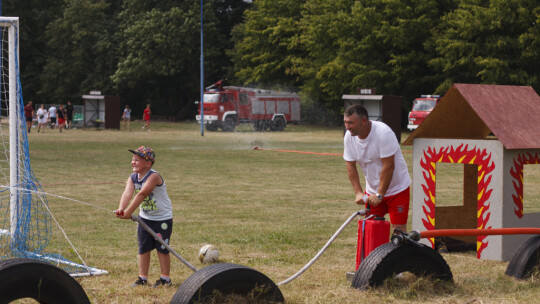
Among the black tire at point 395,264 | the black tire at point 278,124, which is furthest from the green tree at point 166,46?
the black tire at point 395,264

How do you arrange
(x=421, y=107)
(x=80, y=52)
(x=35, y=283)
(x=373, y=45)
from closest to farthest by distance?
(x=35, y=283)
(x=421, y=107)
(x=373, y=45)
(x=80, y=52)

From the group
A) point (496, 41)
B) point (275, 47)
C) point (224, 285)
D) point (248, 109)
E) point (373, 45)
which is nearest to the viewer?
point (224, 285)

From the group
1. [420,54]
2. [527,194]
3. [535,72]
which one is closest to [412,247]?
[527,194]

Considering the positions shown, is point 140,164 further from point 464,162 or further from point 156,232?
point 464,162

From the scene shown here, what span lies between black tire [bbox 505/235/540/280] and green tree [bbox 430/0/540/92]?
40800 mm

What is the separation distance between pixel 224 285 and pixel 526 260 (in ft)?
9.74

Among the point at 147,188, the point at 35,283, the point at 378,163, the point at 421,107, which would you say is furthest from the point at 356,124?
the point at 421,107

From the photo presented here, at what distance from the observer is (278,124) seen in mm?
53469

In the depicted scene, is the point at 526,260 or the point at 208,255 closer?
the point at 526,260

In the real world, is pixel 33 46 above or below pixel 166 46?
above

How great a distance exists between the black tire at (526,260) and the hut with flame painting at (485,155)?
3.38 ft

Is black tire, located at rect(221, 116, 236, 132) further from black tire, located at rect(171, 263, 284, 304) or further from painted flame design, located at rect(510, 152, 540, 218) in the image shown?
black tire, located at rect(171, 263, 284, 304)

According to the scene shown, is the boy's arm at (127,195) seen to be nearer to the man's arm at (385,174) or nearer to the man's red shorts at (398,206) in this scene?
the man's arm at (385,174)

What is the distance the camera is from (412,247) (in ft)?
20.7
